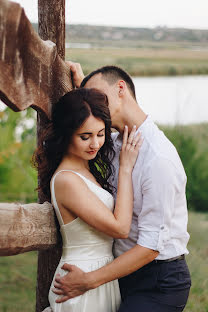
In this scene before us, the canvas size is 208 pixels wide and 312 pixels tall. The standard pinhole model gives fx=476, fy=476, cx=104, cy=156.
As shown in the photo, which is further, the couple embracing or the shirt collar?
the shirt collar

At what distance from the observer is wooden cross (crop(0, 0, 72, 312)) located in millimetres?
1309

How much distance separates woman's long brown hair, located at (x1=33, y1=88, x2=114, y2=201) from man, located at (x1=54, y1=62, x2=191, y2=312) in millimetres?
87

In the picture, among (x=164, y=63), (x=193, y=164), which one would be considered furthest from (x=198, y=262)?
(x=164, y=63)

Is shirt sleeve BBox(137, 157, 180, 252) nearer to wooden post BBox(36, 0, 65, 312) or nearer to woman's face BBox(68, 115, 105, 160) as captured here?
woman's face BBox(68, 115, 105, 160)

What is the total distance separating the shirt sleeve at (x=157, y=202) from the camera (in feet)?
5.72

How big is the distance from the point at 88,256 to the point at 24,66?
29.9 inches

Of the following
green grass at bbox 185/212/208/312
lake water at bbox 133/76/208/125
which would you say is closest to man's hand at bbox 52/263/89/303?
green grass at bbox 185/212/208/312

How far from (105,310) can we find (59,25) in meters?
1.13

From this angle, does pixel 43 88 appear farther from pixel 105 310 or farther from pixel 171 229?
pixel 105 310

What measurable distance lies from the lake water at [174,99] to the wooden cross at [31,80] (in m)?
2.63

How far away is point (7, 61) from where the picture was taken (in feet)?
4.32

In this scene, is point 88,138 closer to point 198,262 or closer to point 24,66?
point 24,66

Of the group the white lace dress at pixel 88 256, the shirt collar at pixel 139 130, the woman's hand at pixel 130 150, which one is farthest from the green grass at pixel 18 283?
the woman's hand at pixel 130 150

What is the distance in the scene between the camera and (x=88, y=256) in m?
1.79
